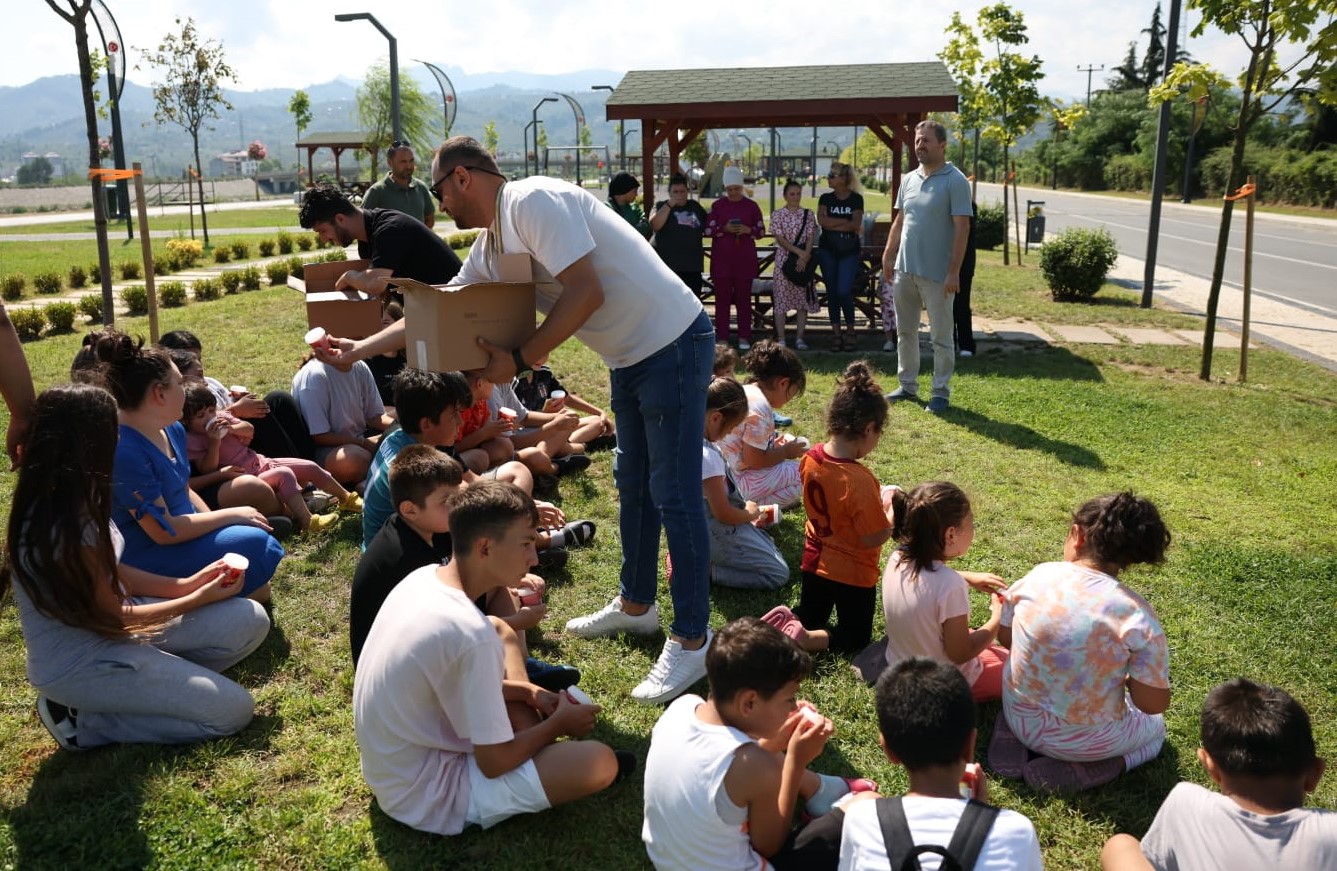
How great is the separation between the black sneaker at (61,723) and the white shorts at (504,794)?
1457 mm

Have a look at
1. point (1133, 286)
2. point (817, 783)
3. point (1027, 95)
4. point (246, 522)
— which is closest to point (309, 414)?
point (246, 522)

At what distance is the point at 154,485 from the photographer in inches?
148

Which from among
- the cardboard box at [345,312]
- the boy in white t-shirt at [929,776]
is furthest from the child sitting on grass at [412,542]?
the cardboard box at [345,312]

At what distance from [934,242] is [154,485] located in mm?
5701

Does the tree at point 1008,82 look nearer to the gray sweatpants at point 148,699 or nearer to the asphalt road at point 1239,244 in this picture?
the asphalt road at point 1239,244

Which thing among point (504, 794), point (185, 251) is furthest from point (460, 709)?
point (185, 251)

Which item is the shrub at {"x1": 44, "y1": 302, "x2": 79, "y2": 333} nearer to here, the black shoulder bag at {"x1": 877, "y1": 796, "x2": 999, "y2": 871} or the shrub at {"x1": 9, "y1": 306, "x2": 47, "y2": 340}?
the shrub at {"x1": 9, "y1": 306, "x2": 47, "y2": 340}

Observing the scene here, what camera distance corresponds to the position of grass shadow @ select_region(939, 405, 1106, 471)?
6.49 meters

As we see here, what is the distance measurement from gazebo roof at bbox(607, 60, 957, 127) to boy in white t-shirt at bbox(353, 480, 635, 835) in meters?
9.52

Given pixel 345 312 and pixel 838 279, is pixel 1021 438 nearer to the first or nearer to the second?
pixel 838 279

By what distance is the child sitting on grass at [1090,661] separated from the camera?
9.77 ft

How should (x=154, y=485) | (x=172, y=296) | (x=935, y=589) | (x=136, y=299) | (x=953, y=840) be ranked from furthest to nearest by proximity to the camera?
(x=172, y=296) < (x=136, y=299) < (x=154, y=485) < (x=935, y=589) < (x=953, y=840)

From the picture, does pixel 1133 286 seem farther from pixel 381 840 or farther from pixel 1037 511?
pixel 381 840

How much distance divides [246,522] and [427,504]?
1257 mm
